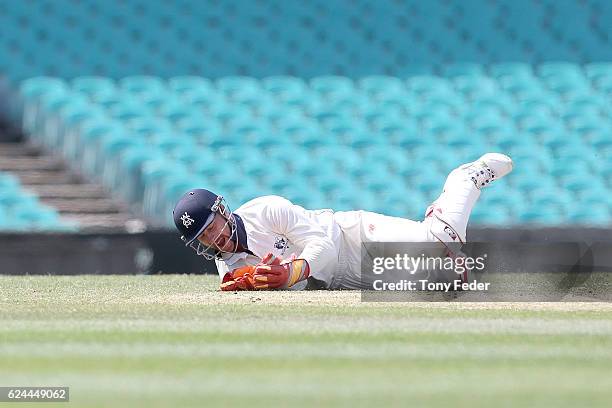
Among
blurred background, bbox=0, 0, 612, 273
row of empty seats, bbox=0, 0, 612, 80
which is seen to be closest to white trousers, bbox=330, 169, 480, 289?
blurred background, bbox=0, 0, 612, 273

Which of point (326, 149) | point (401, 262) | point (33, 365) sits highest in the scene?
point (326, 149)

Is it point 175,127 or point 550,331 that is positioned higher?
point 175,127

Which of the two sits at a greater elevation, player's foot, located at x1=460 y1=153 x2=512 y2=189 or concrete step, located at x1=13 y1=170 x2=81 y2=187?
player's foot, located at x1=460 y1=153 x2=512 y2=189

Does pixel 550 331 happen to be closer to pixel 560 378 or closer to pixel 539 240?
pixel 560 378

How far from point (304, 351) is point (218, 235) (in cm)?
241

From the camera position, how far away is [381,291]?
6926 mm

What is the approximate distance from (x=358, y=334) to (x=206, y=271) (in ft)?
17.4

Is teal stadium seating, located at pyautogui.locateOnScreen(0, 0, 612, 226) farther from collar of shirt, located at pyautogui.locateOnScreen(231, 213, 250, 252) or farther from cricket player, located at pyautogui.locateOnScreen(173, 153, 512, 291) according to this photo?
collar of shirt, located at pyautogui.locateOnScreen(231, 213, 250, 252)

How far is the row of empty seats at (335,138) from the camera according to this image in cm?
1259

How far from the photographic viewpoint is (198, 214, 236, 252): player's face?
271 inches

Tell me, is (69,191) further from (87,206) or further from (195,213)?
(195,213)

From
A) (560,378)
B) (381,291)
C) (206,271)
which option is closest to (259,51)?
(206,271)

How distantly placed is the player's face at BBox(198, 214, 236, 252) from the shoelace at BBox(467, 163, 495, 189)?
1.53 meters

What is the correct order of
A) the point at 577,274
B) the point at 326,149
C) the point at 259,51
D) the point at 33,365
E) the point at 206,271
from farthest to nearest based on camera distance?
the point at 259,51 → the point at 326,149 → the point at 206,271 → the point at 577,274 → the point at 33,365
